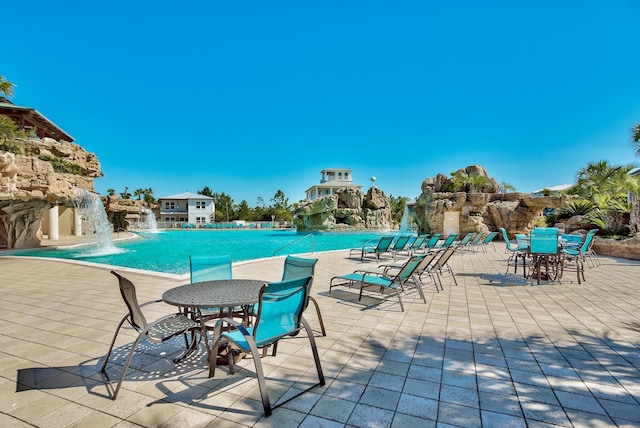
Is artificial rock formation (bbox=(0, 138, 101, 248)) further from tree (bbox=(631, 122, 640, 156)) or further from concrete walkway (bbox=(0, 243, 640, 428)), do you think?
tree (bbox=(631, 122, 640, 156))

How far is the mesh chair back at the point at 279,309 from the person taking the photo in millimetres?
2395

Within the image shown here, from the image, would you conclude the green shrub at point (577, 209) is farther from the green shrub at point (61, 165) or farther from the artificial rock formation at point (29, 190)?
the green shrub at point (61, 165)

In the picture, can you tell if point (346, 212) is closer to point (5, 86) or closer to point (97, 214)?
point (97, 214)

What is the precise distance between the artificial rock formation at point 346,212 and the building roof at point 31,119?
27.1 m

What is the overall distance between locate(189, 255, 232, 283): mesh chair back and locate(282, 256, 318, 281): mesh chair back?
881 millimetres

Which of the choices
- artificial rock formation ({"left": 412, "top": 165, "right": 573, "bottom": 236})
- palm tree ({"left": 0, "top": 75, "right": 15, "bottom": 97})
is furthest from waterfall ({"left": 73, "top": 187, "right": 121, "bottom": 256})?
artificial rock formation ({"left": 412, "top": 165, "right": 573, "bottom": 236})

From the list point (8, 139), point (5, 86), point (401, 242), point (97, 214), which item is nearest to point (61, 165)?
point (8, 139)

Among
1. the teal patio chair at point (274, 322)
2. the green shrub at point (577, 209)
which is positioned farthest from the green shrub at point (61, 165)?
the green shrub at point (577, 209)

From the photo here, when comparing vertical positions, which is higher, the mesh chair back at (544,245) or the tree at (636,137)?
the tree at (636,137)

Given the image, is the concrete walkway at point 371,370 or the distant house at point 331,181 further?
the distant house at point 331,181

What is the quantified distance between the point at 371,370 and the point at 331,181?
5354cm

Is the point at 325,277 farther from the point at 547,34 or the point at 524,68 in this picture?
the point at 524,68

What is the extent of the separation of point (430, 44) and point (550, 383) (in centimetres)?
1846

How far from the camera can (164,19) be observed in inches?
529
